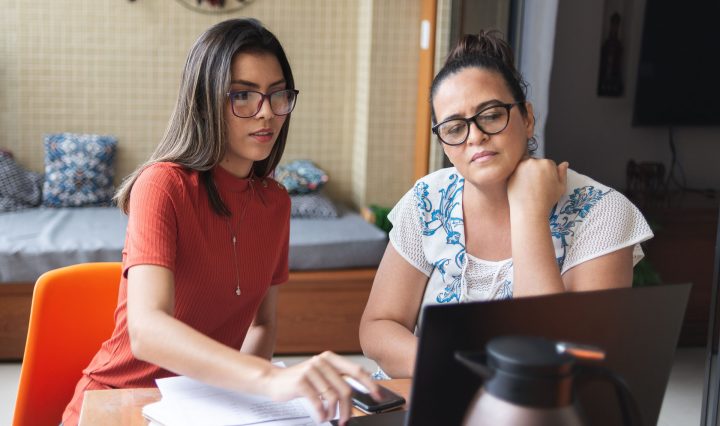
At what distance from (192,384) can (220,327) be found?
36 centimetres

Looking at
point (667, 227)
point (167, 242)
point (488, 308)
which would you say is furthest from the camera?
point (667, 227)

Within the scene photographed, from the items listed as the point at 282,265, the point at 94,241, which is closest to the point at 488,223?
the point at 282,265

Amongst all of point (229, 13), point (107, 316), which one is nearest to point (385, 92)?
point (229, 13)

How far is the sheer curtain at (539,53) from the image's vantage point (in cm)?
367

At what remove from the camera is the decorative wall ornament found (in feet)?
15.0

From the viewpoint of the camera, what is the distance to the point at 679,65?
4.22 metres

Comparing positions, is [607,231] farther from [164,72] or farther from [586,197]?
[164,72]

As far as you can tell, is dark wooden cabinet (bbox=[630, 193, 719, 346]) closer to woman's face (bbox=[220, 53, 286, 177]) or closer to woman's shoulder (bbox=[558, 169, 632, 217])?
woman's shoulder (bbox=[558, 169, 632, 217])

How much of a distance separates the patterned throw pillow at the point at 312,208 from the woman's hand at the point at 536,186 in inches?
104

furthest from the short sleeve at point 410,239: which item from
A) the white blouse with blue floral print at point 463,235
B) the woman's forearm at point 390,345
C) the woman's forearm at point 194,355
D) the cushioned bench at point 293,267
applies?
the cushioned bench at point 293,267

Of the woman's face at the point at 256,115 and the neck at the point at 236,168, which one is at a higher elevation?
the woman's face at the point at 256,115

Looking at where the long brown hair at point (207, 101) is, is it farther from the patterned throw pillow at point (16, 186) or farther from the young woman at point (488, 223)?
the patterned throw pillow at point (16, 186)

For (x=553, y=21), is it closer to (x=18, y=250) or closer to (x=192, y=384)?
(x=18, y=250)

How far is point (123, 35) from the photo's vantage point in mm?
4562
